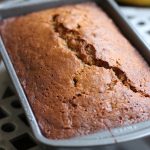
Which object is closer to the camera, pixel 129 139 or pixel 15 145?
pixel 129 139

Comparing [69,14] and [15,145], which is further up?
[69,14]

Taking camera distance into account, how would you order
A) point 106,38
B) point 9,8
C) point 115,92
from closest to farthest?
point 115,92
point 106,38
point 9,8

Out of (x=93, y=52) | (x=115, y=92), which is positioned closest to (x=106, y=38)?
(x=93, y=52)

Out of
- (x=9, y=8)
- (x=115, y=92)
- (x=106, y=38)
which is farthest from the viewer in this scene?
(x=9, y=8)

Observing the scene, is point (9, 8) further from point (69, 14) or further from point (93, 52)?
point (93, 52)

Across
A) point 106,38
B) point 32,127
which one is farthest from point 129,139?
point 106,38

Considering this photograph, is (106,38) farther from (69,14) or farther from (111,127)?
(111,127)
